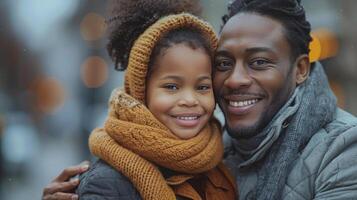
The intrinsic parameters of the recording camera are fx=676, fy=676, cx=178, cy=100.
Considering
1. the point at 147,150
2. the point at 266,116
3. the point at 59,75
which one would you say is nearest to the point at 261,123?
the point at 266,116

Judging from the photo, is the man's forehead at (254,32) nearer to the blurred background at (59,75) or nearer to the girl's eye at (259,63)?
the girl's eye at (259,63)

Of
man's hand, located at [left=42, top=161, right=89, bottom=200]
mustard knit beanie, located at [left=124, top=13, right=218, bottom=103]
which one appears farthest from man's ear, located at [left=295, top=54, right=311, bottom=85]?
man's hand, located at [left=42, top=161, right=89, bottom=200]

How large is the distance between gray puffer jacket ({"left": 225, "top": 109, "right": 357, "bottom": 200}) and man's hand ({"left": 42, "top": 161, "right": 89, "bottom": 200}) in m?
1.25

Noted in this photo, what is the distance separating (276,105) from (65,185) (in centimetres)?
133

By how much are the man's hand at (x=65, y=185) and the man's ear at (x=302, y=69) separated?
1351 millimetres

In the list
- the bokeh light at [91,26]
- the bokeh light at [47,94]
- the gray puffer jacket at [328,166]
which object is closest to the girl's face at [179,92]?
the gray puffer jacket at [328,166]

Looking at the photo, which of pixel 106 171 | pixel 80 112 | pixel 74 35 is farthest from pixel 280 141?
pixel 74 35

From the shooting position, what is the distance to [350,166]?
336cm

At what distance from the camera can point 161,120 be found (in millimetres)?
3627

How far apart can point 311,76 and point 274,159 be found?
0.56 metres

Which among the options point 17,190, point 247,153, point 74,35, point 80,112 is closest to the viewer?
point 247,153

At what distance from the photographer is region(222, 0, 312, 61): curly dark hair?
3875mm

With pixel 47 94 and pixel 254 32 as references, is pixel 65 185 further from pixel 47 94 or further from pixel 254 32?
pixel 47 94

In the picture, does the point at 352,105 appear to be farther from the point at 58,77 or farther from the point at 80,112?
the point at 58,77
